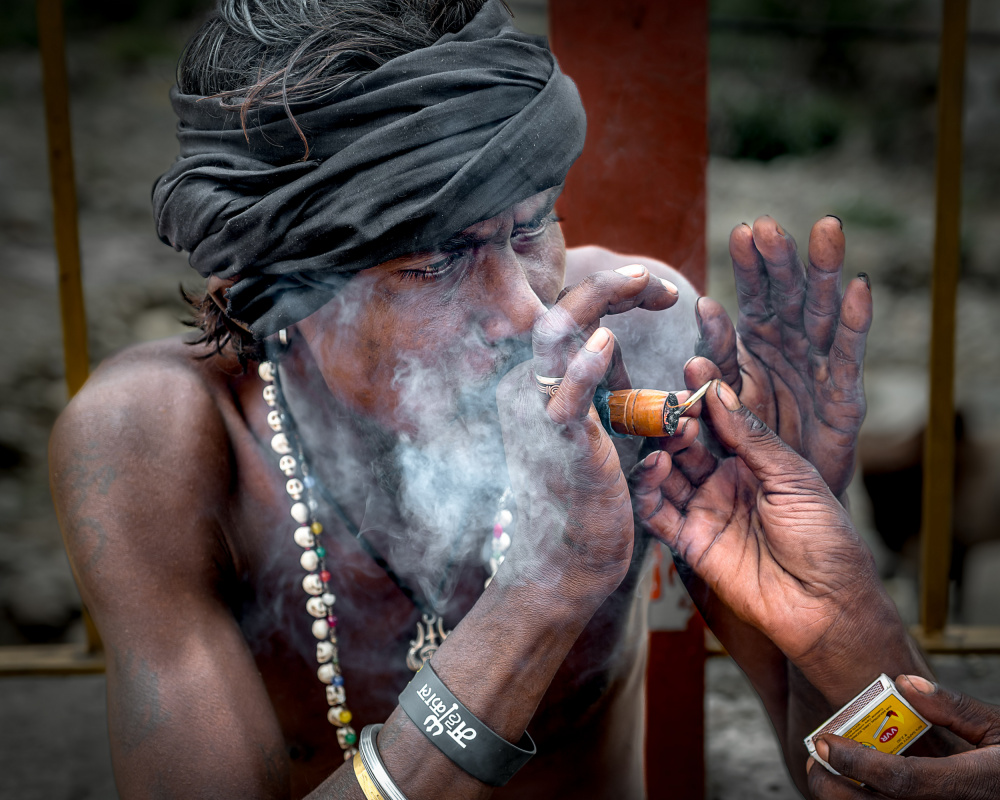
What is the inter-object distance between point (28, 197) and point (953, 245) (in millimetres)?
6832

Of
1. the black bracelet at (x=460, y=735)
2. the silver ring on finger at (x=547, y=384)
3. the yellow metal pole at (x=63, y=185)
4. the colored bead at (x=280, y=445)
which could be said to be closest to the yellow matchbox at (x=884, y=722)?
the black bracelet at (x=460, y=735)

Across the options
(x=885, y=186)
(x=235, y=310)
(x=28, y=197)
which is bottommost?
(x=885, y=186)

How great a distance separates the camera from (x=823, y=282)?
1.61m

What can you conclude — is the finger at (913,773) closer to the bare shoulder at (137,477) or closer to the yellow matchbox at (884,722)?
the yellow matchbox at (884,722)

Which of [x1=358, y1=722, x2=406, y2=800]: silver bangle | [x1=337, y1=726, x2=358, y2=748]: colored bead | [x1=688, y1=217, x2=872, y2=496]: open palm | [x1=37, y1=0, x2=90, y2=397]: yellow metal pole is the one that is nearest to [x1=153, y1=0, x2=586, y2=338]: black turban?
[x1=688, y1=217, x2=872, y2=496]: open palm

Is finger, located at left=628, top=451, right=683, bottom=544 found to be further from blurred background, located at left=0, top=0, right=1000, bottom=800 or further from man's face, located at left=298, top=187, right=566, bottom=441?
blurred background, located at left=0, top=0, right=1000, bottom=800

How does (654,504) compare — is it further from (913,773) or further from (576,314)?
(913,773)

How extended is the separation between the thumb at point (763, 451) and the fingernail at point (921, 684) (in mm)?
390

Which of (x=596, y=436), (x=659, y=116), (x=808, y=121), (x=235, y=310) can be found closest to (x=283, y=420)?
(x=235, y=310)

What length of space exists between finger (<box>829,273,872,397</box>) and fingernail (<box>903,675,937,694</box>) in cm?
58

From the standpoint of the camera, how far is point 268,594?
79.5 inches

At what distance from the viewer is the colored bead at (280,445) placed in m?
2.00

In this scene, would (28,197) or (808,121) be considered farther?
(808,121)

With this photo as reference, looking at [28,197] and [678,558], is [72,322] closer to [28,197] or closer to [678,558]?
[678,558]
